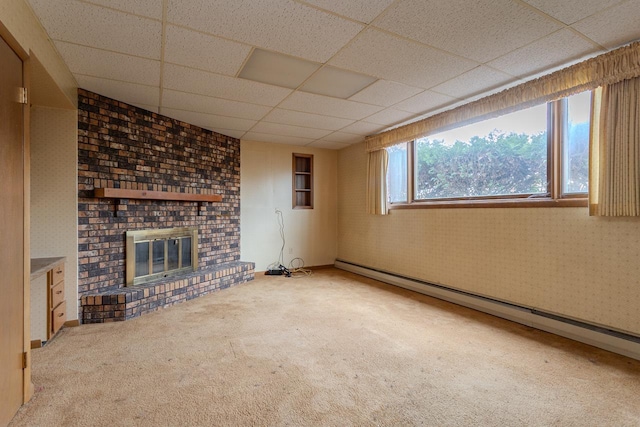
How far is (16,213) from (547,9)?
323 cm

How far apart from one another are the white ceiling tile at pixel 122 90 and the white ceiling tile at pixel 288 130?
1364 millimetres

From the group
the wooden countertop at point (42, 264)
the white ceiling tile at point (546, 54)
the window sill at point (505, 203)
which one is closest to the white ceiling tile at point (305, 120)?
the window sill at point (505, 203)

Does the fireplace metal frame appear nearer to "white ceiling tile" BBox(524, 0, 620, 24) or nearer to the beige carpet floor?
the beige carpet floor

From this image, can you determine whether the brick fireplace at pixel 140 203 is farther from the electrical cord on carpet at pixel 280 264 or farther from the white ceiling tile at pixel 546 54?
the white ceiling tile at pixel 546 54

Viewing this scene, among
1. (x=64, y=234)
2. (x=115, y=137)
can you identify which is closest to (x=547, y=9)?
(x=115, y=137)

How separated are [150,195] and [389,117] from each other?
301 centimetres

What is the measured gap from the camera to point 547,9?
5.82ft

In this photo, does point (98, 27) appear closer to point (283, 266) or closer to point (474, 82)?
point (474, 82)

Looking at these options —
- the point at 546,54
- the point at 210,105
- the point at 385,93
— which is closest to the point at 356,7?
the point at 385,93

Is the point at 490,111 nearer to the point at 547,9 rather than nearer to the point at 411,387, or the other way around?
the point at 547,9

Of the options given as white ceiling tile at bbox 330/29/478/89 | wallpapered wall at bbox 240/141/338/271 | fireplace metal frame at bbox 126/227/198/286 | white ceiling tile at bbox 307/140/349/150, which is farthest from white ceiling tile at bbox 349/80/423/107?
fireplace metal frame at bbox 126/227/198/286

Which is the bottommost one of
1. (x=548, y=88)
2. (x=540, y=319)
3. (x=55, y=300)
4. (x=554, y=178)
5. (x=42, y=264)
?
(x=540, y=319)

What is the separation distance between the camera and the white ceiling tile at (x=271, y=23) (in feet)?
5.76

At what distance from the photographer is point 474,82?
109 inches
